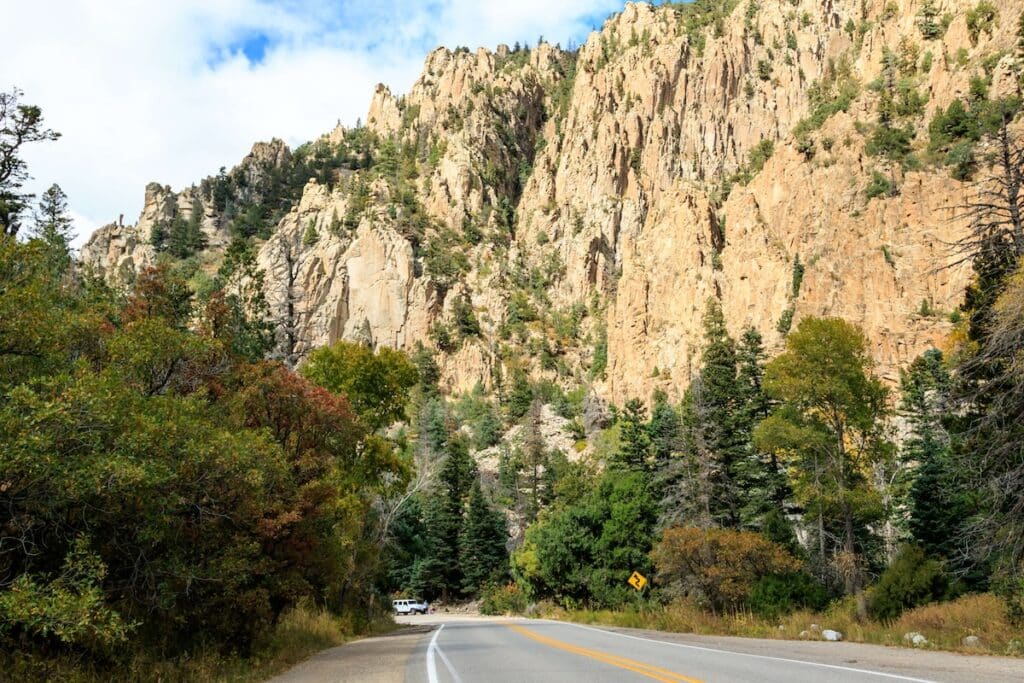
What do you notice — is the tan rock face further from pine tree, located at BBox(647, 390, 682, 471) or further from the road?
the road

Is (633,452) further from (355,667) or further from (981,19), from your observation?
(981,19)

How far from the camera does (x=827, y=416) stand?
29.7 metres

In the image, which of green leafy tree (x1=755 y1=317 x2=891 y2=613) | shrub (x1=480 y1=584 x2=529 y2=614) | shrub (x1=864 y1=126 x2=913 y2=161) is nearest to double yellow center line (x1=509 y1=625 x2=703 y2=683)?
green leafy tree (x1=755 y1=317 x2=891 y2=613)

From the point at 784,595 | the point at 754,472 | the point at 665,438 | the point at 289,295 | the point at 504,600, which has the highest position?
the point at 289,295

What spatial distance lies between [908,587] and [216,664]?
21.4m

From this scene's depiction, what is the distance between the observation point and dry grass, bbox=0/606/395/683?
403 inches

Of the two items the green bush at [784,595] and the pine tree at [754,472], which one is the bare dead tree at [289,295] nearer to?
the pine tree at [754,472]

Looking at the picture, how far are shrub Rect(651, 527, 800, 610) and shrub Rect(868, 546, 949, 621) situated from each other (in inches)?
168

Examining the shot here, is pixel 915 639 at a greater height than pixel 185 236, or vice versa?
pixel 185 236

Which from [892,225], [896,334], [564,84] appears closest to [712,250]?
[892,225]

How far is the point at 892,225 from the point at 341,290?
251 feet

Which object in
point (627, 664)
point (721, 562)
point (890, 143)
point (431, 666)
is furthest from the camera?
point (890, 143)

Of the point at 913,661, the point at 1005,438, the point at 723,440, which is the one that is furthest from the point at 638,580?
the point at 913,661

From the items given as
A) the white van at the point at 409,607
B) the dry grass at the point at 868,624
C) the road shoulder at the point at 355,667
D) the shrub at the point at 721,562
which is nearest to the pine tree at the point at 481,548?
the white van at the point at 409,607
